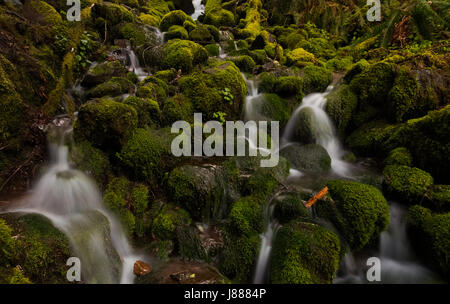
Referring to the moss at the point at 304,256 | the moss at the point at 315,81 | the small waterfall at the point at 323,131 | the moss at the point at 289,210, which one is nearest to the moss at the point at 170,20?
the moss at the point at 315,81

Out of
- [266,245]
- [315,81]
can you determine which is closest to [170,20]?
[315,81]

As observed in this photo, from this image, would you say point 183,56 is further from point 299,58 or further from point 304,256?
point 304,256

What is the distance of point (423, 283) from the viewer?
3578 millimetres

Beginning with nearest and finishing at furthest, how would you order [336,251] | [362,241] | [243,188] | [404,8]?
[404,8] < [336,251] < [362,241] < [243,188]

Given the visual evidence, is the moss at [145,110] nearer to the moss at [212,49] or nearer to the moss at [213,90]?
the moss at [213,90]

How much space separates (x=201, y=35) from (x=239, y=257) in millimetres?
8429

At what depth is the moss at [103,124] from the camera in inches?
158

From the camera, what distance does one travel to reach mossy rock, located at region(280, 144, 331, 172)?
18.1ft

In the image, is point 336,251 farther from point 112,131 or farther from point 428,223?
point 112,131

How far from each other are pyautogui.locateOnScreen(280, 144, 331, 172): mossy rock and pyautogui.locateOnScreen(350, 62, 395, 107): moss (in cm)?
216

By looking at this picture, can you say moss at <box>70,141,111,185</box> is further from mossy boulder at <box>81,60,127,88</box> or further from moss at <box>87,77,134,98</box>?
mossy boulder at <box>81,60,127,88</box>

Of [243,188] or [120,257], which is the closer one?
[120,257]

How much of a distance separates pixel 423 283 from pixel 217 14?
13.6m

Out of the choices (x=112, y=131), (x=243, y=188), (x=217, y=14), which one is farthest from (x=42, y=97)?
(x=217, y=14)
